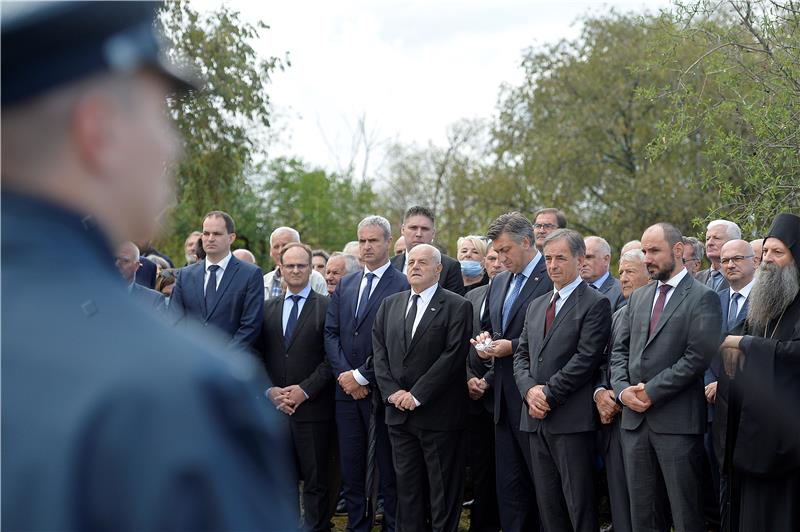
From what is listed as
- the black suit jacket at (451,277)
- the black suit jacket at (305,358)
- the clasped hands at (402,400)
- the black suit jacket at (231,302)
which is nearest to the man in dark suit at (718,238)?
the black suit jacket at (451,277)

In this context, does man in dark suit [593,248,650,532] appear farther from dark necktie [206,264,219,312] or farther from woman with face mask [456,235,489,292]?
dark necktie [206,264,219,312]

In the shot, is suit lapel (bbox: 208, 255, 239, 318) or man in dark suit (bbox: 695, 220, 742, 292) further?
suit lapel (bbox: 208, 255, 239, 318)

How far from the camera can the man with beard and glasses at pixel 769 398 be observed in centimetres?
683

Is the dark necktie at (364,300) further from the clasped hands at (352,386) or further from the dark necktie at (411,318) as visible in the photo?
the dark necktie at (411,318)

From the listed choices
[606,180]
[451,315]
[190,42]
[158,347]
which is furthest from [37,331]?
[606,180]

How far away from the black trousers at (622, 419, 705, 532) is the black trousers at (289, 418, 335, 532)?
3108mm

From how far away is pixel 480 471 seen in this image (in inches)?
362

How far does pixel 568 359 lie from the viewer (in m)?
7.93

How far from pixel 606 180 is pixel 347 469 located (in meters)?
20.2

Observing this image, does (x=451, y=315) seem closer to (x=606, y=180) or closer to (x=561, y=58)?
(x=606, y=180)

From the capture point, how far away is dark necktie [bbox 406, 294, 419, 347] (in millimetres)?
8695

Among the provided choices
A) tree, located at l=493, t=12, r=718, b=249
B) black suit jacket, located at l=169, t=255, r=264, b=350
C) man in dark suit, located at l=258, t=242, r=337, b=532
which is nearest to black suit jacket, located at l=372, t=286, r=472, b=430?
man in dark suit, located at l=258, t=242, r=337, b=532

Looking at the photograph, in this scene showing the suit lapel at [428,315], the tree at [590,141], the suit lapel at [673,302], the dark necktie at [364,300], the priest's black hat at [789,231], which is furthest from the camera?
the tree at [590,141]

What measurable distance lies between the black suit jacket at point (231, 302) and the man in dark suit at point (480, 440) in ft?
6.60
